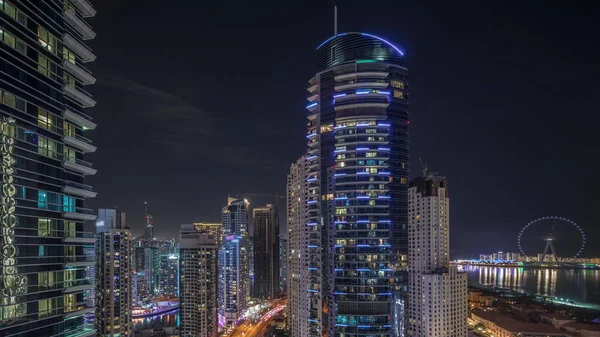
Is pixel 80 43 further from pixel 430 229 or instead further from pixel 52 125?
pixel 430 229

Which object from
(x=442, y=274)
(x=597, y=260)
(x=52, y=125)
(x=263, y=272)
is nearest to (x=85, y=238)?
(x=52, y=125)

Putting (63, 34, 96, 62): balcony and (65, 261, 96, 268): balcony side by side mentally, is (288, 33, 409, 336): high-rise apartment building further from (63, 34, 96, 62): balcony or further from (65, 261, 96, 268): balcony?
(65, 261, 96, 268): balcony

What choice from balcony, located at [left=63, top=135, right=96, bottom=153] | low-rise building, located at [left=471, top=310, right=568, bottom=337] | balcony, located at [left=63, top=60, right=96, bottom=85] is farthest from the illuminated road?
balcony, located at [left=63, top=60, right=96, bottom=85]

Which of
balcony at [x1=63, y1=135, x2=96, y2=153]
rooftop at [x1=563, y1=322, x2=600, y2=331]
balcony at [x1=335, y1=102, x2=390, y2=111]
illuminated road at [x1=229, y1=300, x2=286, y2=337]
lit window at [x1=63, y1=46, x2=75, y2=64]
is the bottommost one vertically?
illuminated road at [x1=229, y1=300, x2=286, y2=337]

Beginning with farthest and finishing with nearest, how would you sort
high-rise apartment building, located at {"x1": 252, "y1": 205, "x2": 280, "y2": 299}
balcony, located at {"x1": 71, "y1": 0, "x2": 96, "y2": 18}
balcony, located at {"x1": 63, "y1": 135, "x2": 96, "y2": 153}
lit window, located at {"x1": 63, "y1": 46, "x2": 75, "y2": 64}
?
1. high-rise apartment building, located at {"x1": 252, "y1": 205, "x2": 280, "y2": 299}
2. balcony, located at {"x1": 71, "y1": 0, "x2": 96, "y2": 18}
3. lit window, located at {"x1": 63, "y1": 46, "x2": 75, "y2": 64}
4. balcony, located at {"x1": 63, "y1": 135, "x2": 96, "y2": 153}

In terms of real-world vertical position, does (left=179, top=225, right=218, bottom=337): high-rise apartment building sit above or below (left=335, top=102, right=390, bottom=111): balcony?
below

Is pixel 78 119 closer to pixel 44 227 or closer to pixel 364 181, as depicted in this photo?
pixel 44 227

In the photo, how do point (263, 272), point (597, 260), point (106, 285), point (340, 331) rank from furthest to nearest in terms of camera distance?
1. point (597, 260)
2. point (263, 272)
3. point (106, 285)
4. point (340, 331)
